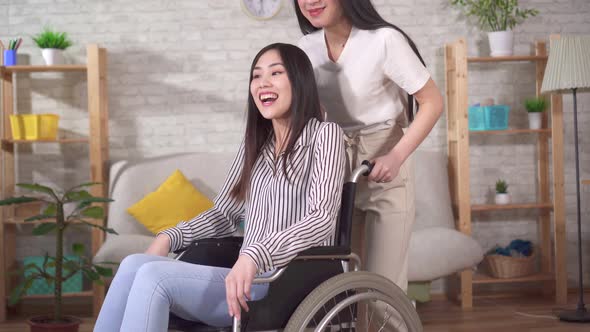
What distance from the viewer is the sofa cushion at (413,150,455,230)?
447 centimetres

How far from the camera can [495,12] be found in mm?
4668

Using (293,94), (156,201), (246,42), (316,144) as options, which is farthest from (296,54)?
(246,42)

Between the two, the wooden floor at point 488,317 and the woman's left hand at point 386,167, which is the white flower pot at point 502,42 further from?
the woman's left hand at point 386,167

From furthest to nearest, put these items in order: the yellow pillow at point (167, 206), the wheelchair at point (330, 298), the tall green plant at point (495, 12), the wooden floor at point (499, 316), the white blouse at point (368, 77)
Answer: the tall green plant at point (495, 12)
the yellow pillow at point (167, 206)
the wooden floor at point (499, 316)
the white blouse at point (368, 77)
the wheelchair at point (330, 298)

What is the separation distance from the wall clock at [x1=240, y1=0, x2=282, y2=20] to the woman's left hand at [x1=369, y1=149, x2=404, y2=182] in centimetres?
296

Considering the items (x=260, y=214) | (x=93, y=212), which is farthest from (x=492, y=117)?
(x=260, y=214)

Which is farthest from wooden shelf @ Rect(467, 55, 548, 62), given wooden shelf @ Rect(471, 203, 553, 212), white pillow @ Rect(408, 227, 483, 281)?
white pillow @ Rect(408, 227, 483, 281)

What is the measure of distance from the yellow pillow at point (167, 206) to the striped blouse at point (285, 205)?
2.20 metres

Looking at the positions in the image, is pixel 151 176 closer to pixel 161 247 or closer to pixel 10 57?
pixel 10 57

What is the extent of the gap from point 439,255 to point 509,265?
0.72m

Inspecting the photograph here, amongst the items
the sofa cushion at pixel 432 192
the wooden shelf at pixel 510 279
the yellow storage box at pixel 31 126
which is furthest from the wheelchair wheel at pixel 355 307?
the yellow storage box at pixel 31 126

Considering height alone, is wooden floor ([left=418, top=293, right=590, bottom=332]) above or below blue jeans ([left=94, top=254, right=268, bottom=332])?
below

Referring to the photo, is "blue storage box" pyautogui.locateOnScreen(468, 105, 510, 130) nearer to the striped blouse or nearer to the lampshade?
the lampshade

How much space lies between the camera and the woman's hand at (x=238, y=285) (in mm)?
1597
